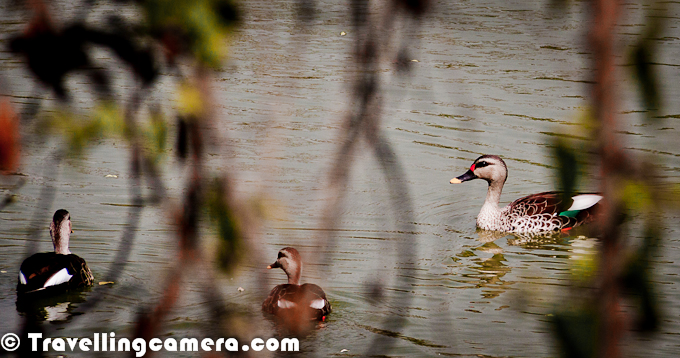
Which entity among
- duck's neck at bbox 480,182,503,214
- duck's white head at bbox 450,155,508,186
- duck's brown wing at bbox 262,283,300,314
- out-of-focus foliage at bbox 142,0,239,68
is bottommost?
duck's brown wing at bbox 262,283,300,314

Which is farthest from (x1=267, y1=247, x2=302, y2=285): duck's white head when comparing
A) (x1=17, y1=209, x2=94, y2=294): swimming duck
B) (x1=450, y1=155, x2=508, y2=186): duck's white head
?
(x1=450, y1=155, x2=508, y2=186): duck's white head

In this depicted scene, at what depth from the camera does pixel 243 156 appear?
10.1 metres

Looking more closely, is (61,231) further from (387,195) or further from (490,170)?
(490,170)

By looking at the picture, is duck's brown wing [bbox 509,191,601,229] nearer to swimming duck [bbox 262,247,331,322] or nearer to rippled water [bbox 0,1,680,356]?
rippled water [bbox 0,1,680,356]

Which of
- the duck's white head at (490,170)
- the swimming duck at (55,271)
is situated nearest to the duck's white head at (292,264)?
the swimming duck at (55,271)

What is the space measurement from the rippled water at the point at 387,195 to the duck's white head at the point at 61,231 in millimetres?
329

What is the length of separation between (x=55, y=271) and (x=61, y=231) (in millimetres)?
467

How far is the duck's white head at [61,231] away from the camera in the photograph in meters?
7.00

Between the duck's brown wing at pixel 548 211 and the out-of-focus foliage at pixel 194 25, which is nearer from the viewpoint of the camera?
the out-of-focus foliage at pixel 194 25

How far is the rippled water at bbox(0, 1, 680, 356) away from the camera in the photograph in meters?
6.11

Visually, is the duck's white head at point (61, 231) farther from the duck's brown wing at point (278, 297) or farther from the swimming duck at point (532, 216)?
the swimming duck at point (532, 216)

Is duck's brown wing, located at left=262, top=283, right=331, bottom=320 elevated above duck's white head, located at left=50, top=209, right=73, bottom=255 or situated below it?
below

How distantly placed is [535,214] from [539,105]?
147 inches

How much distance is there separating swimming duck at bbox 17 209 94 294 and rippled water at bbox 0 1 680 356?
7.4 inches
